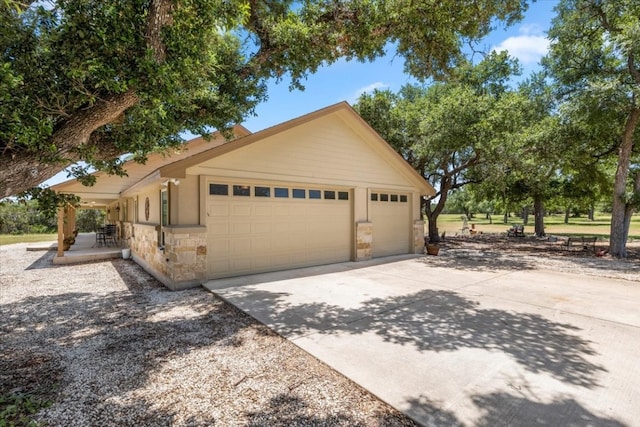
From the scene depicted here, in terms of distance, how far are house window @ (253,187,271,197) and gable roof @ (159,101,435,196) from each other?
51.4 inches

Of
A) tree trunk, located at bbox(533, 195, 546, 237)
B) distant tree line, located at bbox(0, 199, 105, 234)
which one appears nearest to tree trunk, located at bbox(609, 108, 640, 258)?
tree trunk, located at bbox(533, 195, 546, 237)

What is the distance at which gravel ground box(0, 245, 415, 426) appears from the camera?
9.25 ft

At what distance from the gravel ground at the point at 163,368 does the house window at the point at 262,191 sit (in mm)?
3128

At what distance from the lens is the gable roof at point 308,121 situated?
23.6 feet

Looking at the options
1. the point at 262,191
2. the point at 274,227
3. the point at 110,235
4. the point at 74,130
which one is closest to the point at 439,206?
the point at 274,227

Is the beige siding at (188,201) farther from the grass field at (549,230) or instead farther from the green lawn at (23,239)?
the grass field at (549,230)

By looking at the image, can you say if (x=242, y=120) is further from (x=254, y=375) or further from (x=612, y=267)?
(x=612, y=267)

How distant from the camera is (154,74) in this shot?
3.48 meters

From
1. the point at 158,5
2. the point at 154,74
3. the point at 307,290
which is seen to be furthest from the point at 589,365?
the point at 158,5

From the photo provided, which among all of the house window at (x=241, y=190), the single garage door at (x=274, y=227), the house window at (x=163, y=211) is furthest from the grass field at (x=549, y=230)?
the house window at (x=241, y=190)

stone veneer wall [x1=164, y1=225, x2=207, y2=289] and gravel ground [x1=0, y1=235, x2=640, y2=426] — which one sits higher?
stone veneer wall [x1=164, y1=225, x2=207, y2=289]

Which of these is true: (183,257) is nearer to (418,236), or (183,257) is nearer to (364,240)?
(364,240)

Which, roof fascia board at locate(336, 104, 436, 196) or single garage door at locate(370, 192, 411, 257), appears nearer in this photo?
roof fascia board at locate(336, 104, 436, 196)

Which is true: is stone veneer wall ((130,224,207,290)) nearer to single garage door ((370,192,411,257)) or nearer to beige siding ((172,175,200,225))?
beige siding ((172,175,200,225))
